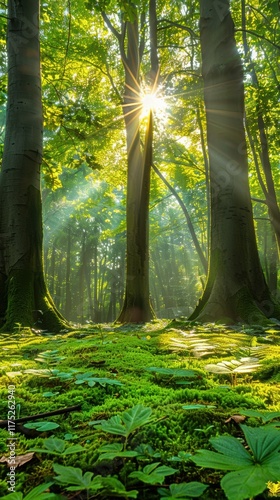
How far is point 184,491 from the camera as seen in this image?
601 millimetres

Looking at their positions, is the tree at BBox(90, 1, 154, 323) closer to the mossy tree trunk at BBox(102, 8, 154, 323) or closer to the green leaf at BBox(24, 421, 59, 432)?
the mossy tree trunk at BBox(102, 8, 154, 323)

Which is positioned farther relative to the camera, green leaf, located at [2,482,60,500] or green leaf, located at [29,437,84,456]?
green leaf, located at [29,437,84,456]

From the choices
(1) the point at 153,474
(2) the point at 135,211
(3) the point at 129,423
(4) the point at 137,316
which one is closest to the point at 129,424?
(3) the point at 129,423

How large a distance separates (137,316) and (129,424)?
686 cm

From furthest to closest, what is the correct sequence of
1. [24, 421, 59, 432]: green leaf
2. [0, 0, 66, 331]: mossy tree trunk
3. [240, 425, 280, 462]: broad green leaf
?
[0, 0, 66, 331]: mossy tree trunk
[24, 421, 59, 432]: green leaf
[240, 425, 280, 462]: broad green leaf

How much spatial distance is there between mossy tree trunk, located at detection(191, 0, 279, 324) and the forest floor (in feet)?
9.62

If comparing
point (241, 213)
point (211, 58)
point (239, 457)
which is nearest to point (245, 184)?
point (241, 213)

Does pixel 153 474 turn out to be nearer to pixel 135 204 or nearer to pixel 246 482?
pixel 246 482

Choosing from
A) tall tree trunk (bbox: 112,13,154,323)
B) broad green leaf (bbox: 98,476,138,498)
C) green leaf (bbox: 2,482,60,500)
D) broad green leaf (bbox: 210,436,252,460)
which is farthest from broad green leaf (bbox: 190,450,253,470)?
tall tree trunk (bbox: 112,13,154,323)

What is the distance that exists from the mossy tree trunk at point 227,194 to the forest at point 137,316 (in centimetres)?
2

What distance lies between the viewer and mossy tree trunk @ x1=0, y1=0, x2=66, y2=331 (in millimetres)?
4484

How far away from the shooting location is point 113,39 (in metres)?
12.7

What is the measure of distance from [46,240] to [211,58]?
28.5 metres

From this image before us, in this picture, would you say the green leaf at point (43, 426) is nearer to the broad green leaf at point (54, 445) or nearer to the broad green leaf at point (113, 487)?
the broad green leaf at point (54, 445)
